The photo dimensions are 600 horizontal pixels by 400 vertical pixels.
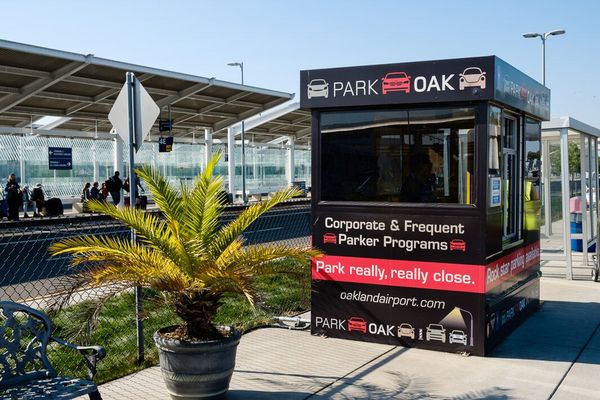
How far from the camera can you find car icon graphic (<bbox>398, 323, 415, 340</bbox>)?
6449mm

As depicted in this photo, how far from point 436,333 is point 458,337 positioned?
0.21 m

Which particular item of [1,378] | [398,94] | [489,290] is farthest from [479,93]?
[1,378]

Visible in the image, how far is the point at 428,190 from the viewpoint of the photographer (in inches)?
251

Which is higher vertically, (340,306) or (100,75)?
(100,75)

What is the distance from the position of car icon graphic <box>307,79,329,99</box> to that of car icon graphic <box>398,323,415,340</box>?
236 cm

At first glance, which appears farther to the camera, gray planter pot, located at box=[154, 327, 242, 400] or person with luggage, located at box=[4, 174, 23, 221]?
person with luggage, located at box=[4, 174, 23, 221]

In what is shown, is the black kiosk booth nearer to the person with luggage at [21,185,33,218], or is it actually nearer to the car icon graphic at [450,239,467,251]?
the car icon graphic at [450,239,467,251]

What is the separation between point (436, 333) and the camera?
249 inches

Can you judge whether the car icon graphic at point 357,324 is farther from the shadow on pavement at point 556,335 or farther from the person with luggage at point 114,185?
the person with luggage at point 114,185

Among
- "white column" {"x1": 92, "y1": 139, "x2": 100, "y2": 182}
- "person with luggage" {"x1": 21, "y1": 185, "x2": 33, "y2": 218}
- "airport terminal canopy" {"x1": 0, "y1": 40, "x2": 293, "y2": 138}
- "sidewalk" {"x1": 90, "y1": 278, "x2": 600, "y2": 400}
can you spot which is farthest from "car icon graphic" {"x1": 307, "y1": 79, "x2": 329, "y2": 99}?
"white column" {"x1": 92, "y1": 139, "x2": 100, "y2": 182}

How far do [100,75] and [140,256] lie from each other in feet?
56.5

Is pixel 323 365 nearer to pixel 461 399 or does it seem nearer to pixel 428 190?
pixel 461 399

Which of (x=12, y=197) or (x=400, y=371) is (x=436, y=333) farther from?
(x=12, y=197)

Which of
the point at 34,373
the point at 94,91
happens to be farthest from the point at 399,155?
the point at 94,91
